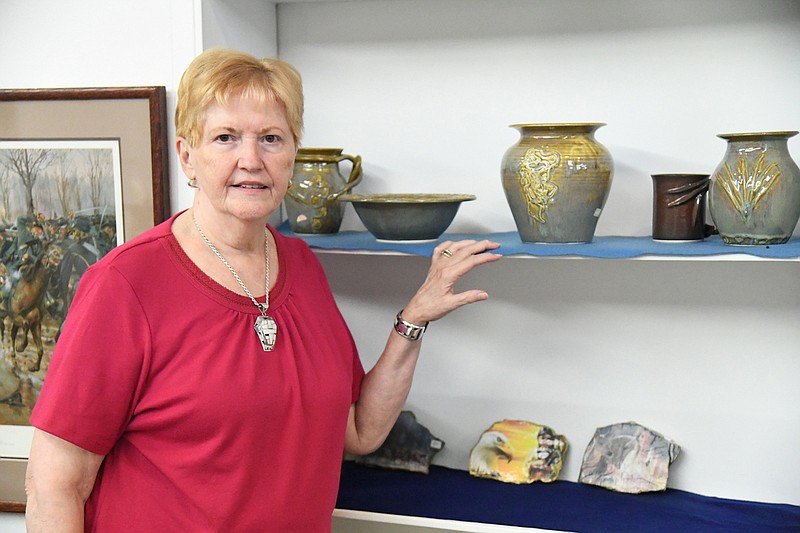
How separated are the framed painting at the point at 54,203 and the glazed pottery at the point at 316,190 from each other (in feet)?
0.80

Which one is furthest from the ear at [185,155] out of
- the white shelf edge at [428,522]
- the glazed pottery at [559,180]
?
the white shelf edge at [428,522]

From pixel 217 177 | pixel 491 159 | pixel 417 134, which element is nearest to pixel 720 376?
pixel 491 159

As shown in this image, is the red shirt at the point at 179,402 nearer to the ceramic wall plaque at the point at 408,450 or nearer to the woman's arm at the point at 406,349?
the woman's arm at the point at 406,349

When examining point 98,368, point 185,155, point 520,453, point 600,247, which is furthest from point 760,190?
point 98,368

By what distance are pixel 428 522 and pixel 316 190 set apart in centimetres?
66

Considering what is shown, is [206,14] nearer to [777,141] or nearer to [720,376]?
[777,141]

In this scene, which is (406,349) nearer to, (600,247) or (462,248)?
(462,248)

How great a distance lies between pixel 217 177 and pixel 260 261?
0.60 ft

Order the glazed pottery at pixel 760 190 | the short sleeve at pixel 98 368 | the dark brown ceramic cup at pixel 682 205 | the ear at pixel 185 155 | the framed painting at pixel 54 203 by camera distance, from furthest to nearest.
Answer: the framed painting at pixel 54 203 < the dark brown ceramic cup at pixel 682 205 < the glazed pottery at pixel 760 190 < the ear at pixel 185 155 < the short sleeve at pixel 98 368

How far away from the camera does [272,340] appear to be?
1.30 metres

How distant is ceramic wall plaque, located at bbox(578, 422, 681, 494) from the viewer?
66.5 inches

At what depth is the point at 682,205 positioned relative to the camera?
4.96 ft

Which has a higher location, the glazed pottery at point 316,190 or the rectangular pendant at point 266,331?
the glazed pottery at point 316,190

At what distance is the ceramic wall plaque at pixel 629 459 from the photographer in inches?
66.5
